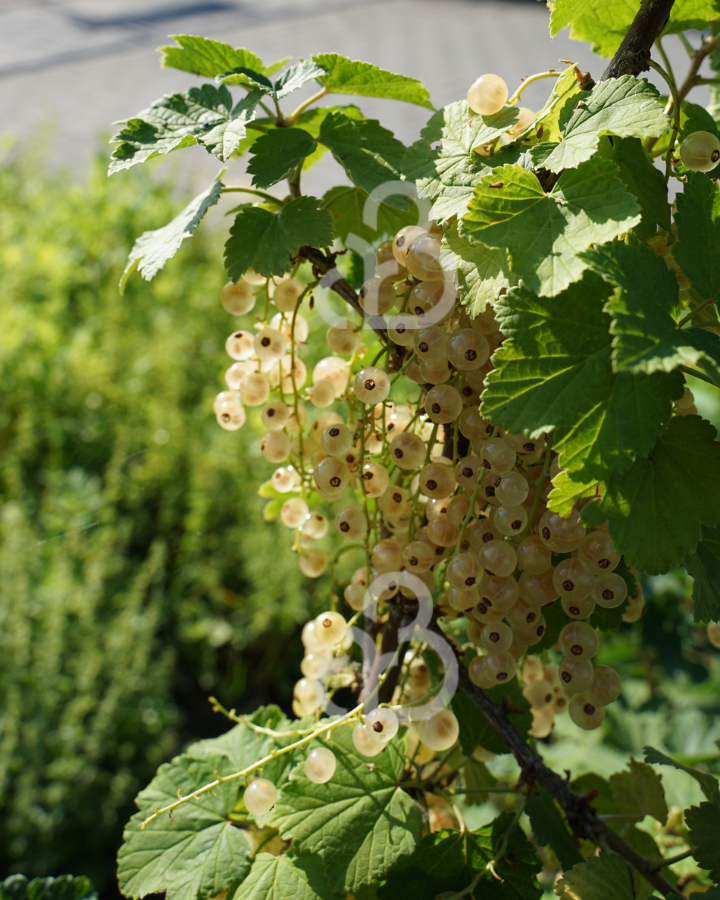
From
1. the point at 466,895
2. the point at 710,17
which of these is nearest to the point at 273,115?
the point at 710,17

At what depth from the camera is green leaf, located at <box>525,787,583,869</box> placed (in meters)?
0.60

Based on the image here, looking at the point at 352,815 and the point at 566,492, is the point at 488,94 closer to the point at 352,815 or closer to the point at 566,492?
the point at 566,492

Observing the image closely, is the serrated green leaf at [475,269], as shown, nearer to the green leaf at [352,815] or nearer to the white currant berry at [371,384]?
the white currant berry at [371,384]

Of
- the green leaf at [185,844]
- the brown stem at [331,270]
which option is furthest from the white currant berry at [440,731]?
the brown stem at [331,270]

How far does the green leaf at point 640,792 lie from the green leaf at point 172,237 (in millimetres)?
644

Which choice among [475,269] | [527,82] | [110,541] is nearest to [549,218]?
[475,269]

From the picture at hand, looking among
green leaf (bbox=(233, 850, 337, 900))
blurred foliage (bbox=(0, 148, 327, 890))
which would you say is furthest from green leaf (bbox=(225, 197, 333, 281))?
blurred foliage (bbox=(0, 148, 327, 890))

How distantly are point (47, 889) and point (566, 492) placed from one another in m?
0.57

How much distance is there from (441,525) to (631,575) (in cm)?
16

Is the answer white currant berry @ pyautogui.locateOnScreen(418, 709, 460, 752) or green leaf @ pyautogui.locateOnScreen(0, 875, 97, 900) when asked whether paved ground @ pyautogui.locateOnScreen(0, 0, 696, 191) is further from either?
green leaf @ pyautogui.locateOnScreen(0, 875, 97, 900)

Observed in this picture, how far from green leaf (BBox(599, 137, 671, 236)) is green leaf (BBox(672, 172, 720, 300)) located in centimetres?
2

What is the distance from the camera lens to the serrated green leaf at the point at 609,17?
537 millimetres

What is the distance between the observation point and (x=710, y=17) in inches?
22.3

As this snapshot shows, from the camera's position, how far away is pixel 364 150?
0.57 metres
